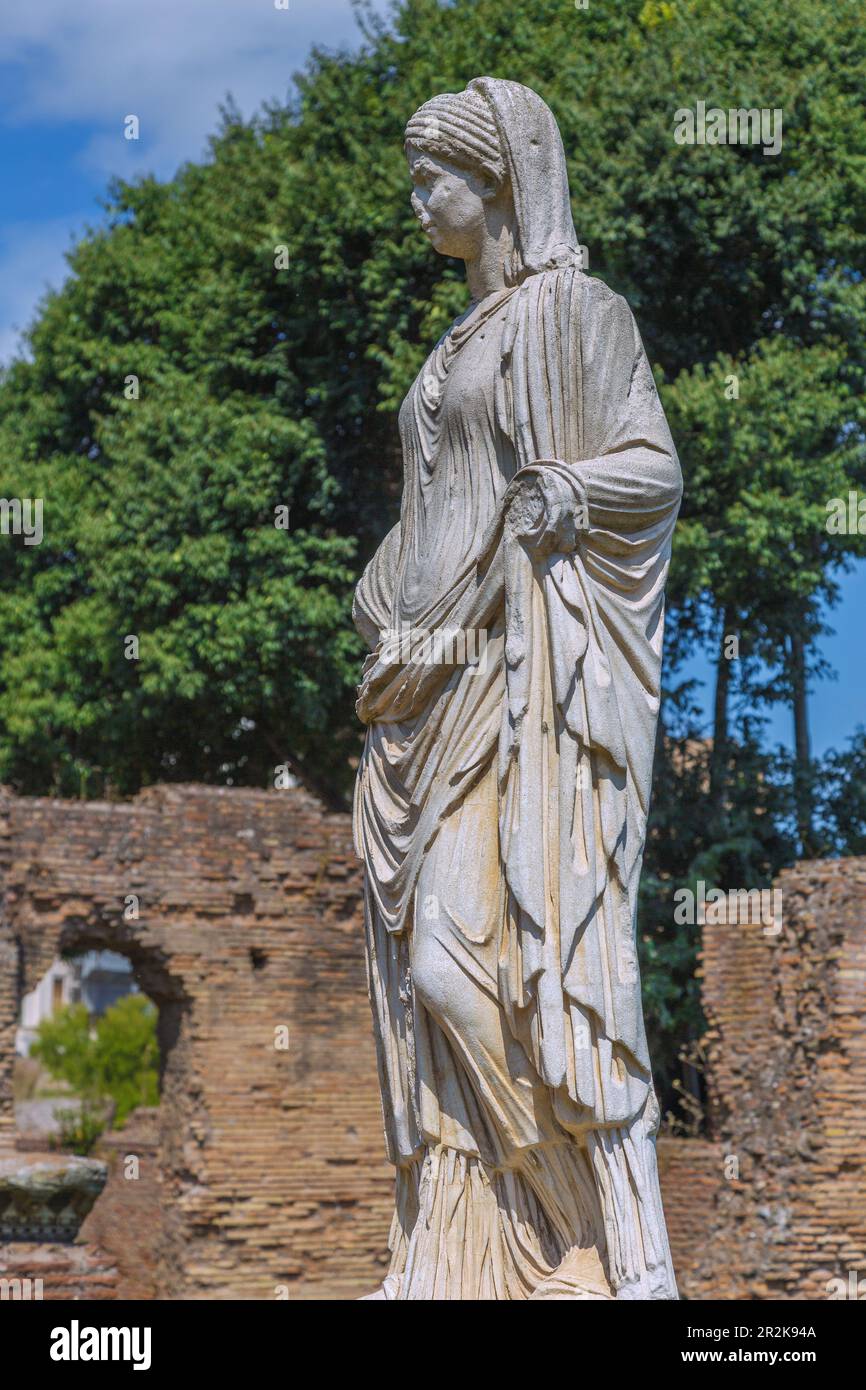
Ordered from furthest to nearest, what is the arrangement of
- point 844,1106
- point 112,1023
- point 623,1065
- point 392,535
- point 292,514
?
point 112,1023 < point 292,514 < point 844,1106 < point 392,535 < point 623,1065

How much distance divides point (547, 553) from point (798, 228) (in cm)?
1372

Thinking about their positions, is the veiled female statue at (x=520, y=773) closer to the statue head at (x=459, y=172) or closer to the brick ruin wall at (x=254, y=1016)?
the statue head at (x=459, y=172)

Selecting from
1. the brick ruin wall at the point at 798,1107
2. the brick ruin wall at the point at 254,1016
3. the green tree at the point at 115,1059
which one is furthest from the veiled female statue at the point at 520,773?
the green tree at the point at 115,1059

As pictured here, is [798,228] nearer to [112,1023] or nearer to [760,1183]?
[760,1183]

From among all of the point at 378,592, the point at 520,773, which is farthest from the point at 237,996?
the point at 520,773

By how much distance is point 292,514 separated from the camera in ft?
61.1

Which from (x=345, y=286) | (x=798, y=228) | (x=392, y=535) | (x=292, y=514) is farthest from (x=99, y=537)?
(x=392, y=535)

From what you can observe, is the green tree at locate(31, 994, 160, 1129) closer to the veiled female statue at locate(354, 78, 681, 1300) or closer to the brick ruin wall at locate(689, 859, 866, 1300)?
the brick ruin wall at locate(689, 859, 866, 1300)

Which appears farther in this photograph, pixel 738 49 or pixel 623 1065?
pixel 738 49

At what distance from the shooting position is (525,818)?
13.7ft

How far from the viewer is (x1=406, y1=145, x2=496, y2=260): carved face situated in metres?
4.72

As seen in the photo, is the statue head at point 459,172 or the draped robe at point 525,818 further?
the statue head at point 459,172

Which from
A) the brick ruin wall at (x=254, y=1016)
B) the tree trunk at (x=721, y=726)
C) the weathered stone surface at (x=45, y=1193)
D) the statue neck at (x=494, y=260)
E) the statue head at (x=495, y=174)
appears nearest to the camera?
the statue head at (x=495, y=174)

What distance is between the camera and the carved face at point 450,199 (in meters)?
4.72
